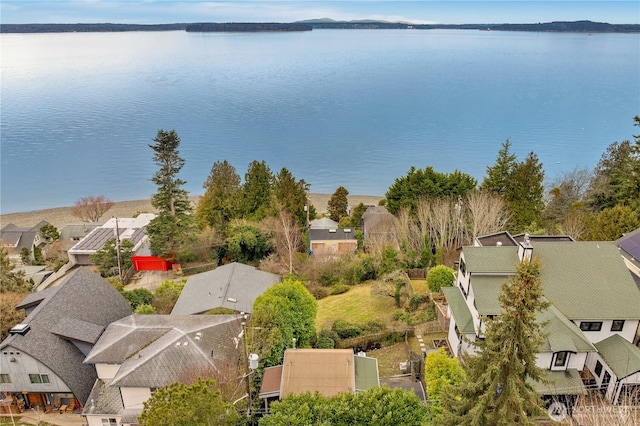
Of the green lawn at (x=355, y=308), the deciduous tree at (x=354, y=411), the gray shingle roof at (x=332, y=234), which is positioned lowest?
the gray shingle roof at (x=332, y=234)

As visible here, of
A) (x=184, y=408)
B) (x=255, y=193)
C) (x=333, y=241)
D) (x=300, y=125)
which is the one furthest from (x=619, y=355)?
(x=300, y=125)

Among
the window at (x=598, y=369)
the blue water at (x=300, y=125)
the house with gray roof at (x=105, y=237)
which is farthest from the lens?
the blue water at (x=300, y=125)

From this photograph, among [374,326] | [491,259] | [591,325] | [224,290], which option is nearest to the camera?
[591,325]

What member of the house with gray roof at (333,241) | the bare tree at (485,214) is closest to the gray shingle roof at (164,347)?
the house with gray roof at (333,241)

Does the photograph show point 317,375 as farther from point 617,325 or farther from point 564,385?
point 617,325

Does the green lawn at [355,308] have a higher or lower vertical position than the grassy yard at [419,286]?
lower

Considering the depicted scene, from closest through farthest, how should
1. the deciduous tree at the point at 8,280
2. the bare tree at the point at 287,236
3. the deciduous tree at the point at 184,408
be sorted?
the deciduous tree at the point at 184,408 < the deciduous tree at the point at 8,280 < the bare tree at the point at 287,236

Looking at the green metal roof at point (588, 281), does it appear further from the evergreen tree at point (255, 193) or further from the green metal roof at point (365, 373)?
the evergreen tree at point (255, 193)

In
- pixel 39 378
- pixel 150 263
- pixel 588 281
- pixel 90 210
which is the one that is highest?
pixel 588 281
